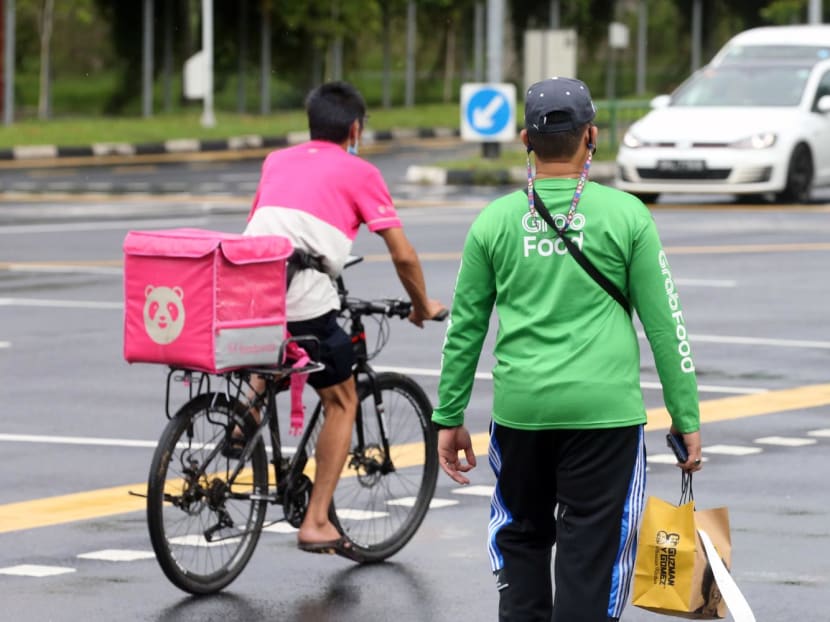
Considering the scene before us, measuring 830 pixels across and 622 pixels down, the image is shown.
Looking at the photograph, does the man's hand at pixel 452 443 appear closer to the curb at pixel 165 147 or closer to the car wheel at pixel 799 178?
the car wheel at pixel 799 178

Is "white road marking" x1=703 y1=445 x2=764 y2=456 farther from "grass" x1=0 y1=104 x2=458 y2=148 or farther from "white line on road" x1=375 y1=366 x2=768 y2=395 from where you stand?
"grass" x1=0 y1=104 x2=458 y2=148

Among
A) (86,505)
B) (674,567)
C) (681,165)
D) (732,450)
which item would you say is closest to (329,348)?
(86,505)

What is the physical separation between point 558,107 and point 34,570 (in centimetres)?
297

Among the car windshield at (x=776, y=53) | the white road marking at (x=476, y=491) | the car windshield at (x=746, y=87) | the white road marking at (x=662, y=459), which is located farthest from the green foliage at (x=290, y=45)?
the white road marking at (x=476, y=491)

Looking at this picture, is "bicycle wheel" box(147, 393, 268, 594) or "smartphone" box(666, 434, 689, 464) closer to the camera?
"smartphone" box(666, 434, 689, 464)

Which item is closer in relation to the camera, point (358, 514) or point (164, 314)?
point (164, 314)

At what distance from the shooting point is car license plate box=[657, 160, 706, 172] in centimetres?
2419

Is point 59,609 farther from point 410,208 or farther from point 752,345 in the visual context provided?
point 410,208

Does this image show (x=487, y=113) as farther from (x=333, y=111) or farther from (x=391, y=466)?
(x=333, y=111)

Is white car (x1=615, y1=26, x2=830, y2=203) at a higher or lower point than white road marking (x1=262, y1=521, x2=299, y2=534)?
higher

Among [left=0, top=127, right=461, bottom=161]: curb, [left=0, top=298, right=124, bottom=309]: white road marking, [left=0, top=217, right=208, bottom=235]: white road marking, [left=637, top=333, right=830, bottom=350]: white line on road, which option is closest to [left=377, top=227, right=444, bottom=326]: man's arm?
[left=637, top=333, right=830, bottom=350]: white line on road

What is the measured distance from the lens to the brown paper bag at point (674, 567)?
17.1ft

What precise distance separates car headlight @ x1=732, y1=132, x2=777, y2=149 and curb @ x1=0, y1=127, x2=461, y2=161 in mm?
11896

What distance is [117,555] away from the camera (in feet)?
25.2
